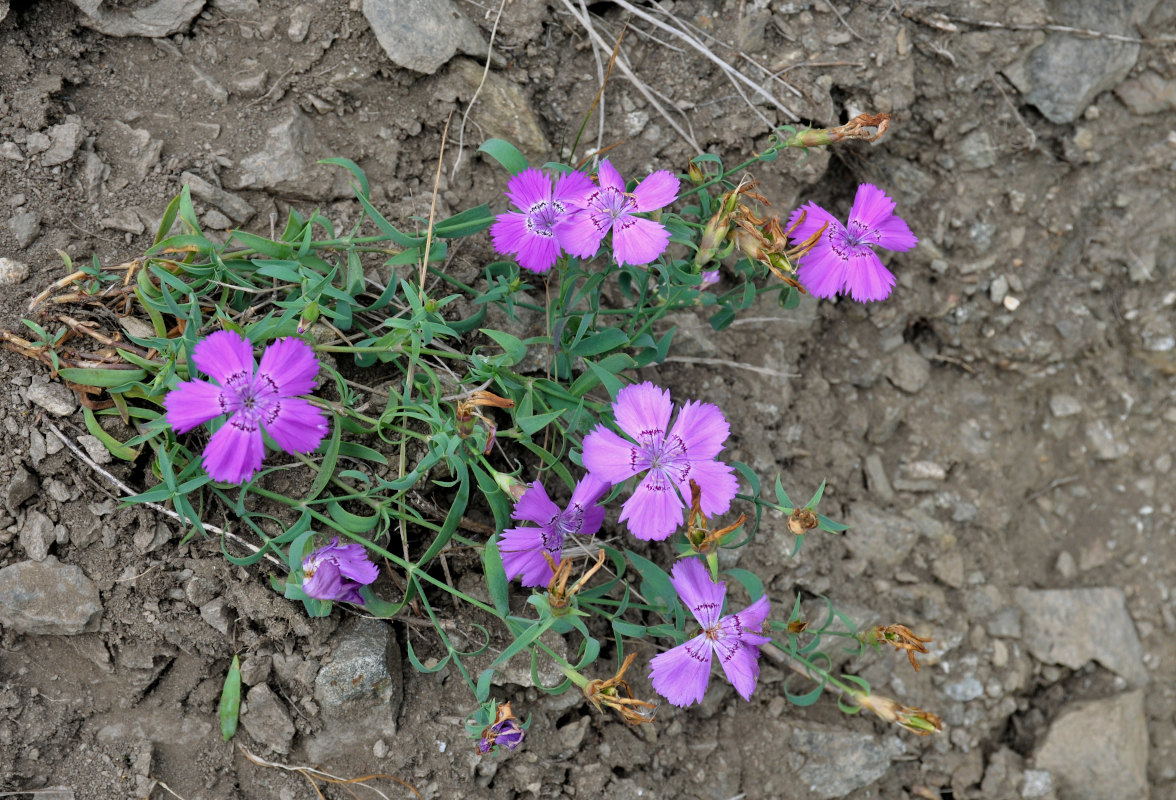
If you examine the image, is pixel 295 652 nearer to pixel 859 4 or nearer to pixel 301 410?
pixel 301 410

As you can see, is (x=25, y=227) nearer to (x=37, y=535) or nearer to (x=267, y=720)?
(x=37, y=535)

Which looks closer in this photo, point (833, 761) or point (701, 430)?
point (701, 430)

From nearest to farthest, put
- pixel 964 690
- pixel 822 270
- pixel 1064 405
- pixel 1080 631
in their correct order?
pixel 822 270 → pixel 964 690 → pixel 1080 631 → pixel 1064 405

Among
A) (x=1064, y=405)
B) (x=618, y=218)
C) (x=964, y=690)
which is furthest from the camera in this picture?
(x=1064, y=405)

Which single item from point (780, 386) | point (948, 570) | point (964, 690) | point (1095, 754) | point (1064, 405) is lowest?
point (1095, 754)

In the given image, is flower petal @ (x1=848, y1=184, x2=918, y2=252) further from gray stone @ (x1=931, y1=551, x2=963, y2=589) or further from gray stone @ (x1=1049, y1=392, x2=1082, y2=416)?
gray stone @ (x1=1049, y1=392, x2=1082, y2=416)

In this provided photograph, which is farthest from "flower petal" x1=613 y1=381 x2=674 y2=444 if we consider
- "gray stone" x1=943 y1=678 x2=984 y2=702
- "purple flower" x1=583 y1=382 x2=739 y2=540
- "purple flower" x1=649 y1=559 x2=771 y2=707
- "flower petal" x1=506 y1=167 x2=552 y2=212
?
"gray stone" x1=943 y1=678 x2=984 y2=702

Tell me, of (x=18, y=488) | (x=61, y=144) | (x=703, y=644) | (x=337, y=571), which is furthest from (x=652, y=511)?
(x=61, y=144)
